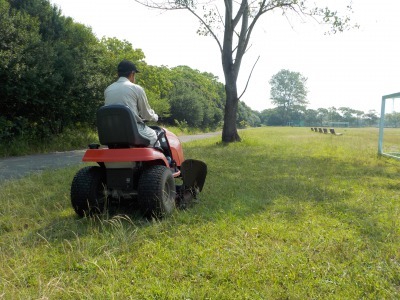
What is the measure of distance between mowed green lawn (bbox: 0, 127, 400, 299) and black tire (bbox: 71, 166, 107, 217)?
6.3 inches

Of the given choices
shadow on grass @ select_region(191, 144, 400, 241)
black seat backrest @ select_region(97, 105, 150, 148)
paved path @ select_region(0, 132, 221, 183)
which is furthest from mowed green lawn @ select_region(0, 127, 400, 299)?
paved path @ select_region(0, 132, 221, 183)

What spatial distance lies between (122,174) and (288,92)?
117660 millimetres

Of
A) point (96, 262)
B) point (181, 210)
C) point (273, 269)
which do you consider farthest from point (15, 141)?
point (273, 269)

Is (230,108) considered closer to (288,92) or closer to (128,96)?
(128,96)

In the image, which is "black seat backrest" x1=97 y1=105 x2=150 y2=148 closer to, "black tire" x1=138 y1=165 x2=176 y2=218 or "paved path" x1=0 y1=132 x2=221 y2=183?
"black tire" x1=138 y1=165 x2=176 y2=218

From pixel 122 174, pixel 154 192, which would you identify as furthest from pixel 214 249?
pixel 122 174

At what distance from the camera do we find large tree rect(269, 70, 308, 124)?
112375 mm

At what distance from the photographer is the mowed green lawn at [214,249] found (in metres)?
2.12

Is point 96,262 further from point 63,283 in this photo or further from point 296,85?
point 296,85

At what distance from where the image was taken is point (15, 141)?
9.66 meters

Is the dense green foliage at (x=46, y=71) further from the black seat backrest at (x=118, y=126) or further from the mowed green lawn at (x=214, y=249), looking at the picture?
the black seat backrest at (x=118, y=126)

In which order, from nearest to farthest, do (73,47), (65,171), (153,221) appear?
(153,221) < (65,171) < (73,47)

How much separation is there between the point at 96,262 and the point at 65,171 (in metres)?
4.89

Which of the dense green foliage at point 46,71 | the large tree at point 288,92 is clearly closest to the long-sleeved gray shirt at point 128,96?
the dense green foliage at point 46,71
